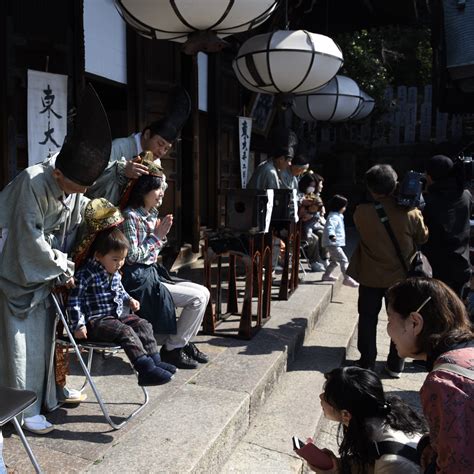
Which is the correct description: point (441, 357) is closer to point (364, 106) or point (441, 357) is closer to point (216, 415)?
point (216, 415)

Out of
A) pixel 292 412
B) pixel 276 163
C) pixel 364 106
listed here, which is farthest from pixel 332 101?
pixel 292 412

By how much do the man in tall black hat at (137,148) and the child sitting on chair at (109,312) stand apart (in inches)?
23.3

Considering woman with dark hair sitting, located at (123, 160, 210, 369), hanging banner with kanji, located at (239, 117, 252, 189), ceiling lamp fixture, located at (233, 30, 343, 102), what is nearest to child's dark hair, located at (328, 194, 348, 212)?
ceiling lamp fixture, located at (233, 30, 343, 102)

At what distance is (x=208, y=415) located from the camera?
3.10 metres

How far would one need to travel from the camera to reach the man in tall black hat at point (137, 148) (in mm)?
3820

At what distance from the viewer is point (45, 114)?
4684 mm

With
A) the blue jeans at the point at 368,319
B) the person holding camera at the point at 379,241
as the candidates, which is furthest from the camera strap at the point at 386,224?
the blue jeans at the point at 368,319

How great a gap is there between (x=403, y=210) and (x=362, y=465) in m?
2.57

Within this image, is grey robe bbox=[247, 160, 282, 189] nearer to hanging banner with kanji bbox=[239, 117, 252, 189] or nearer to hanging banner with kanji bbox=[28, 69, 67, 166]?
hanging banner with kanji bbox=[239, 117, 252, 189]

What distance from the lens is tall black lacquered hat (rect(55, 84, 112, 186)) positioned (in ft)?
8.82

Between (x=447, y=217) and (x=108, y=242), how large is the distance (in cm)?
311

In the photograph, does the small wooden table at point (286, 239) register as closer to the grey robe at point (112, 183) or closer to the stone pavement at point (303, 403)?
the stone pavement at point (303, 403)

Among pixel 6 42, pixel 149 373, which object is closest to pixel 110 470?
pixel 149 373

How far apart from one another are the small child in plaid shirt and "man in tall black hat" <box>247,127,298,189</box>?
11.7 feet
